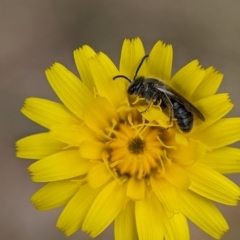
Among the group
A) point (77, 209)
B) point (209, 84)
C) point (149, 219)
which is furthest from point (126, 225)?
point (209, 84)

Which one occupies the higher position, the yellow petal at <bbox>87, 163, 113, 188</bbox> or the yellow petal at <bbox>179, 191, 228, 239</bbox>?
the yellow petal at <bbox>87, 163, 113, 188</bbox>

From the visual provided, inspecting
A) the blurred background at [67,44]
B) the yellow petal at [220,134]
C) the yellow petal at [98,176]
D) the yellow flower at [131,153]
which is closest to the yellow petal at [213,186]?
the yellow flower at [131,153]

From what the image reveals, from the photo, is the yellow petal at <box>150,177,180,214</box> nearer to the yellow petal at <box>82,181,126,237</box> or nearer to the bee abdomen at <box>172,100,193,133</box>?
the yellow petal at <box>82,181,126,237</box>

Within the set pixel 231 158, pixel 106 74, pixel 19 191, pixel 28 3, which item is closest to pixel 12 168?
pixel 19 191

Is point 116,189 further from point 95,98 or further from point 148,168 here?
point 95,98

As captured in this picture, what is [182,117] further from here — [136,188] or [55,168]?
[55,168]

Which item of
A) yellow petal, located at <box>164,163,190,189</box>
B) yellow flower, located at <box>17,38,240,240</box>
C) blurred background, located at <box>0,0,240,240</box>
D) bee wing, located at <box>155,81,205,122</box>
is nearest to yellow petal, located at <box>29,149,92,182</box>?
yellow flower, located at <box>17,38,240,240</box>

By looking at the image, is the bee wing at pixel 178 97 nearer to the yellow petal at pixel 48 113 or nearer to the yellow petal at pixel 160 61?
the yellow petal at pixel 160 61
